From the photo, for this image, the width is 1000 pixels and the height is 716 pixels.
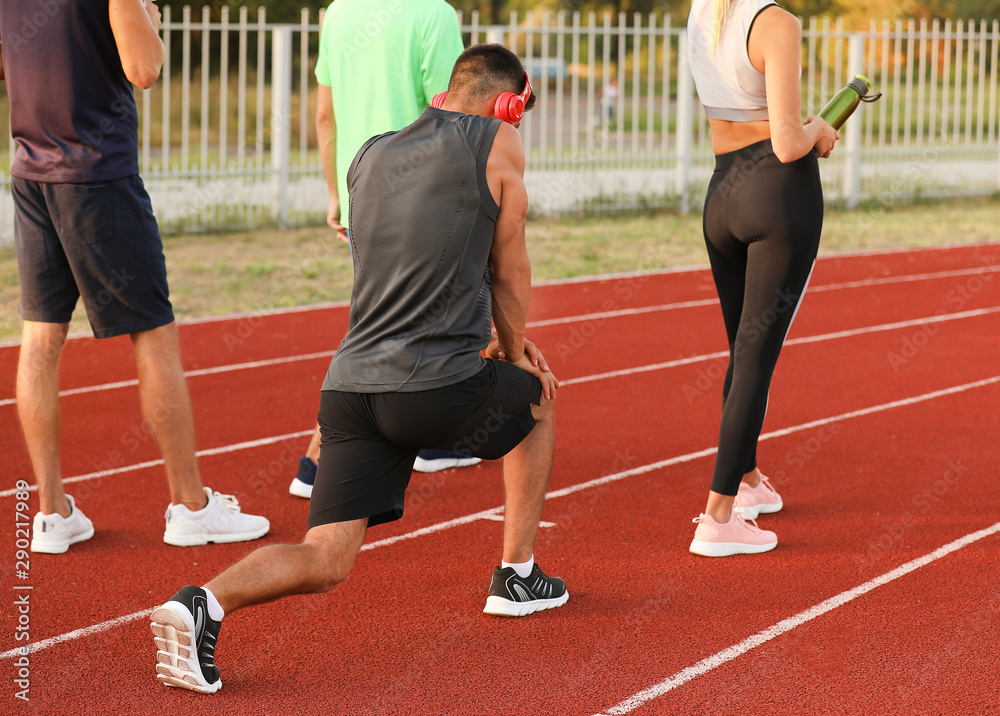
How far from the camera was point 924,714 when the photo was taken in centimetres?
297

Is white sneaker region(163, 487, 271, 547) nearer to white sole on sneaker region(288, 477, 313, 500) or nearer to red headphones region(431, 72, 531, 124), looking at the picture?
white sole on sneaker region(288, 477, 313, 500)

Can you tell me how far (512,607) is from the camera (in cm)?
358

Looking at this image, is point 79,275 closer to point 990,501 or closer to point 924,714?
point 924,714

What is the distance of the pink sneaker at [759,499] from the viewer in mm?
4527

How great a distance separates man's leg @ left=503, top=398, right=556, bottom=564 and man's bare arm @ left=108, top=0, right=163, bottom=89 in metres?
1.63

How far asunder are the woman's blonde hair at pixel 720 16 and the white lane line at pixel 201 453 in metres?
2.53

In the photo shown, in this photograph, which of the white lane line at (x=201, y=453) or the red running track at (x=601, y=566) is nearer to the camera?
the red running track at (x=601, y=566)

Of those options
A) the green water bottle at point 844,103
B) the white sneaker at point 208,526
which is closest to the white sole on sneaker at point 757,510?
the green water bottle at point 844,103

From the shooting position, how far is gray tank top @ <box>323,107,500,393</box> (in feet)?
10.2

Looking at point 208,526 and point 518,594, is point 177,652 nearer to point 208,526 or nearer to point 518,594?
point 518,594

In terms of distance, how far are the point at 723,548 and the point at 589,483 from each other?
994 mm

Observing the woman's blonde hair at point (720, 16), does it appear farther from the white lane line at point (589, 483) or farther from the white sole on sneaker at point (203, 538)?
the white sole on sneaker at point (203, 538)

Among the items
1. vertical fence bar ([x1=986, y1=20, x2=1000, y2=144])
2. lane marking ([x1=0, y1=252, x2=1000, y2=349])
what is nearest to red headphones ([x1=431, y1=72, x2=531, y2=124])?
lane marking ([x1=0, y1=252, x2=1000, y2=349])

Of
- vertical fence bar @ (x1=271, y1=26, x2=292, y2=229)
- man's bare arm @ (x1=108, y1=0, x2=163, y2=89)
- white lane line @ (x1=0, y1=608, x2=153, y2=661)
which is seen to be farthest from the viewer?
vertical fence bar @ (x1=271, y1=26, x2=292, y2=229)
